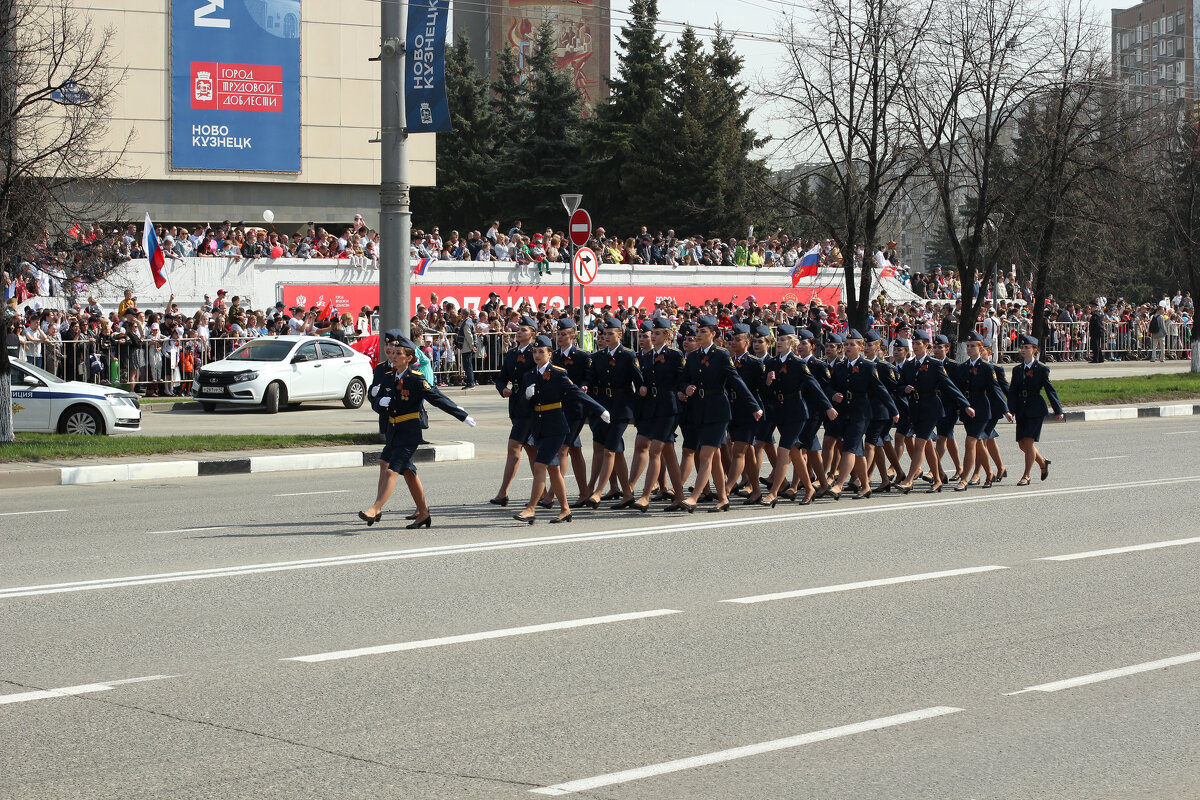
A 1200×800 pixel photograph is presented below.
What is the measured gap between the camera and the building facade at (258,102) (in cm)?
4306

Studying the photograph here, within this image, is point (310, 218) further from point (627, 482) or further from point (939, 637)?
point (939, 637)

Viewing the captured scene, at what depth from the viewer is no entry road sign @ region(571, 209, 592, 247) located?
24.6m

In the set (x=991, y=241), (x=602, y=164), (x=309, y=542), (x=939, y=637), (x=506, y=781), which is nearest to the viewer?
(x=506, y=781)

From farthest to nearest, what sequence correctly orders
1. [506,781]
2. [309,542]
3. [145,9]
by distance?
[145,9] < [309,542] < [506,781]

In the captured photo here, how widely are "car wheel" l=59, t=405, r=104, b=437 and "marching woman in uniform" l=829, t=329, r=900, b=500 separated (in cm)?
1145

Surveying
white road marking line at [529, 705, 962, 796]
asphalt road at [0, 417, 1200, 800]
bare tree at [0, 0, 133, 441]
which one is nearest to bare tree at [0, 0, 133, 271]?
bare tree at [0, 0, 133, 441]

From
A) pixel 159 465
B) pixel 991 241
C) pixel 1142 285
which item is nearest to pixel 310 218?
pixel 991 241

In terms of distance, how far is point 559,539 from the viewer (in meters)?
11.6

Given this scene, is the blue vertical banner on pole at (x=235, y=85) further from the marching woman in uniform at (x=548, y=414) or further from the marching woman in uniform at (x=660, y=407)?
the marching woman in uniform at (x=548, y=414)

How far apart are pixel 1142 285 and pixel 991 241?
191 feet

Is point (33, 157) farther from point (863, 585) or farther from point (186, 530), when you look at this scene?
point (863, 585)

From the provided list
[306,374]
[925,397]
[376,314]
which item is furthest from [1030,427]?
[376,314]

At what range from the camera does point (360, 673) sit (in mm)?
6867

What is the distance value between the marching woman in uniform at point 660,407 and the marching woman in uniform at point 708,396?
133mm
